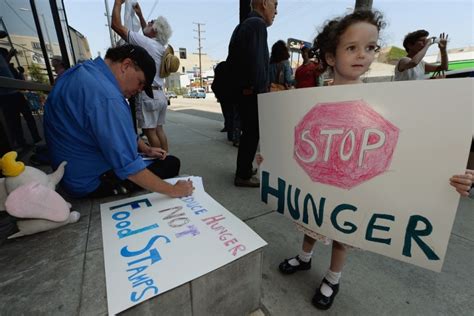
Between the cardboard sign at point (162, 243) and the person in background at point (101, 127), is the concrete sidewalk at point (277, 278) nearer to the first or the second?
the cardboard sign at point (162, 243)

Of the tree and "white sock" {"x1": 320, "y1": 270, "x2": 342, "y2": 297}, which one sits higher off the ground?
the tree

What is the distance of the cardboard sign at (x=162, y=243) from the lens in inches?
33.8

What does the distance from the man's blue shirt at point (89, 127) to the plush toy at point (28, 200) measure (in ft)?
0.85

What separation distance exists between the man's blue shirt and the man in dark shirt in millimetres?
1134

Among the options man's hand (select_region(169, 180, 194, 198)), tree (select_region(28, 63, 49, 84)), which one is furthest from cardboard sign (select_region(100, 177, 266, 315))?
tree (select_region(28, 63, 49, 84))

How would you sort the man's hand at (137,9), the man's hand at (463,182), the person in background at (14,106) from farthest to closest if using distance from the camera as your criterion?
the man's hand at (137,9)
the person in background at (14,106)
the man's hand at (463,182)

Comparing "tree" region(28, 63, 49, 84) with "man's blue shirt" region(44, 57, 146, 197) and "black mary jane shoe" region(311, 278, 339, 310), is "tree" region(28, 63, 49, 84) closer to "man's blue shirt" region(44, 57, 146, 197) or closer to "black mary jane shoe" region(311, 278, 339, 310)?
"man's blue shirt" region(44, 57, 146, 197)

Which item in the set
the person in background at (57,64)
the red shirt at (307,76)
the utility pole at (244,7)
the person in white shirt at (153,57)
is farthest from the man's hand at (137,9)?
the red shirt at (307,76)

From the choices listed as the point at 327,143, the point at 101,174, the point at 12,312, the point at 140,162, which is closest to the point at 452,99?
the point at 327,143

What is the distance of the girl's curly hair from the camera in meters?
1.16

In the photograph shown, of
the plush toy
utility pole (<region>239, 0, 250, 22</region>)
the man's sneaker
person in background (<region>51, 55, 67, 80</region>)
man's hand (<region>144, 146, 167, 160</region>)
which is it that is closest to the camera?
the plush toy

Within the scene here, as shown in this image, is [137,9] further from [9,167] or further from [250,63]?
[9,167]

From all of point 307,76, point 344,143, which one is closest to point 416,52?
point 307,76

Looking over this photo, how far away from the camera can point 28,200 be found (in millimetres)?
1055
